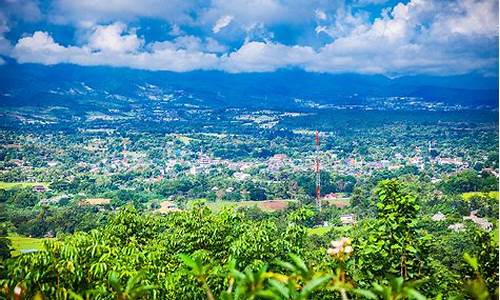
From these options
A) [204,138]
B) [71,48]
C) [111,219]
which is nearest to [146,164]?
[204,138]

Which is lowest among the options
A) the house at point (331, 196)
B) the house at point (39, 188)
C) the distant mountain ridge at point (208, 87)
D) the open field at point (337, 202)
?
the house at point (331, 196)

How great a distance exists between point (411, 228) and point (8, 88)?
4796 centimetres

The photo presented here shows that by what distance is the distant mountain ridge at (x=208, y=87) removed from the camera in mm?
48844

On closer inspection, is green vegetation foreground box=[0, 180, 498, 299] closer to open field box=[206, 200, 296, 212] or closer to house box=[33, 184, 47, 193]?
open field box=[206, 200, 296, 212]

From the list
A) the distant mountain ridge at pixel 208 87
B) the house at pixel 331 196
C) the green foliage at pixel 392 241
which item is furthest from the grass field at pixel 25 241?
the distant mountain ridge at pixel 208 87

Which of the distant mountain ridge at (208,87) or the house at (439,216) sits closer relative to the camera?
the house at (439,216)

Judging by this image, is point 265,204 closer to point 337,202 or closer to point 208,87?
point 337,202

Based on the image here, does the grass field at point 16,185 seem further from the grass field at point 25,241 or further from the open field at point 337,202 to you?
the open field at point 337,202

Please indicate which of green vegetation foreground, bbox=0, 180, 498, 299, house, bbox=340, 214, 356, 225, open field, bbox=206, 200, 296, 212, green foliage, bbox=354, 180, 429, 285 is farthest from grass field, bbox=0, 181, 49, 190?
green foliage, bbox=354, 180, 429, 285

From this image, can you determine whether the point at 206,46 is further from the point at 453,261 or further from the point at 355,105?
the point at 453,261

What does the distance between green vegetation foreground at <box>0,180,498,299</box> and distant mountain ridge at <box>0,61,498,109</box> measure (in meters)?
44.4

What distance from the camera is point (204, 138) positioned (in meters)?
44.9

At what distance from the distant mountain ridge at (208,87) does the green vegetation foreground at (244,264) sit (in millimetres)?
44395

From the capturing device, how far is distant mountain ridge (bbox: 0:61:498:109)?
48.8m
